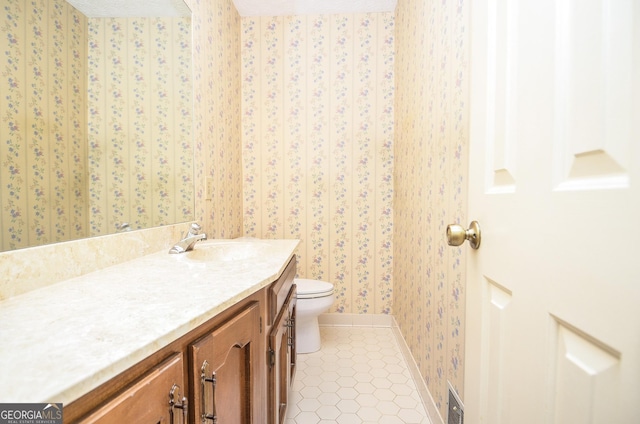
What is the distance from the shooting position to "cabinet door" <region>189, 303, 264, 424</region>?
0.60m

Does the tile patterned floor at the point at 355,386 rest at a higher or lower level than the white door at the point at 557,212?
lower

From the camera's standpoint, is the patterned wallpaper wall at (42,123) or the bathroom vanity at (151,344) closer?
the bathroom vanity at (151,344)

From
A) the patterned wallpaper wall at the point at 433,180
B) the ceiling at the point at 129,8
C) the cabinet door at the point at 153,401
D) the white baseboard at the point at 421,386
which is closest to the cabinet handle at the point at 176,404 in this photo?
the cabinet door at the point at 153,401

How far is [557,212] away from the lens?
426 mm

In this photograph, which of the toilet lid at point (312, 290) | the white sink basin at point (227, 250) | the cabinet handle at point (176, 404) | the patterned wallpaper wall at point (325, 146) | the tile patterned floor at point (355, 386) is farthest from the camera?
the patterned wallpaper wall at point (325, 146)

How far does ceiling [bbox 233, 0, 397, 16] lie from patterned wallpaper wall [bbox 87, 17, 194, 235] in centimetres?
103

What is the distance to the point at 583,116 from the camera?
39 centimetres

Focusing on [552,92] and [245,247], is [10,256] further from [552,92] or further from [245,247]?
[552,92]

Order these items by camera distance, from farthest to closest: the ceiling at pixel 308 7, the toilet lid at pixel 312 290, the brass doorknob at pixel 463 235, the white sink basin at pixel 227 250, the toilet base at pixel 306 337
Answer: the ceiling at pixel 308 7
the toilet base at pixel 306 337
the toilet lid at pixel 312 290
the white sink basin at pixel 227 250
the brass doorknob at pixel 463 235

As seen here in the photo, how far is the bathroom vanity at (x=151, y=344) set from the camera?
0.39 meters

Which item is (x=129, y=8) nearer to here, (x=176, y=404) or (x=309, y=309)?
(x=176, y=404)

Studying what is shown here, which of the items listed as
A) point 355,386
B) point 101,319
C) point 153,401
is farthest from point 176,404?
point 355,386

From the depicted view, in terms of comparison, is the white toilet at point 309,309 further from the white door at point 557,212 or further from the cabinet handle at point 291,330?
the white door at point 557,212

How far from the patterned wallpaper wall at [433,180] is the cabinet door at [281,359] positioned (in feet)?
2.10
